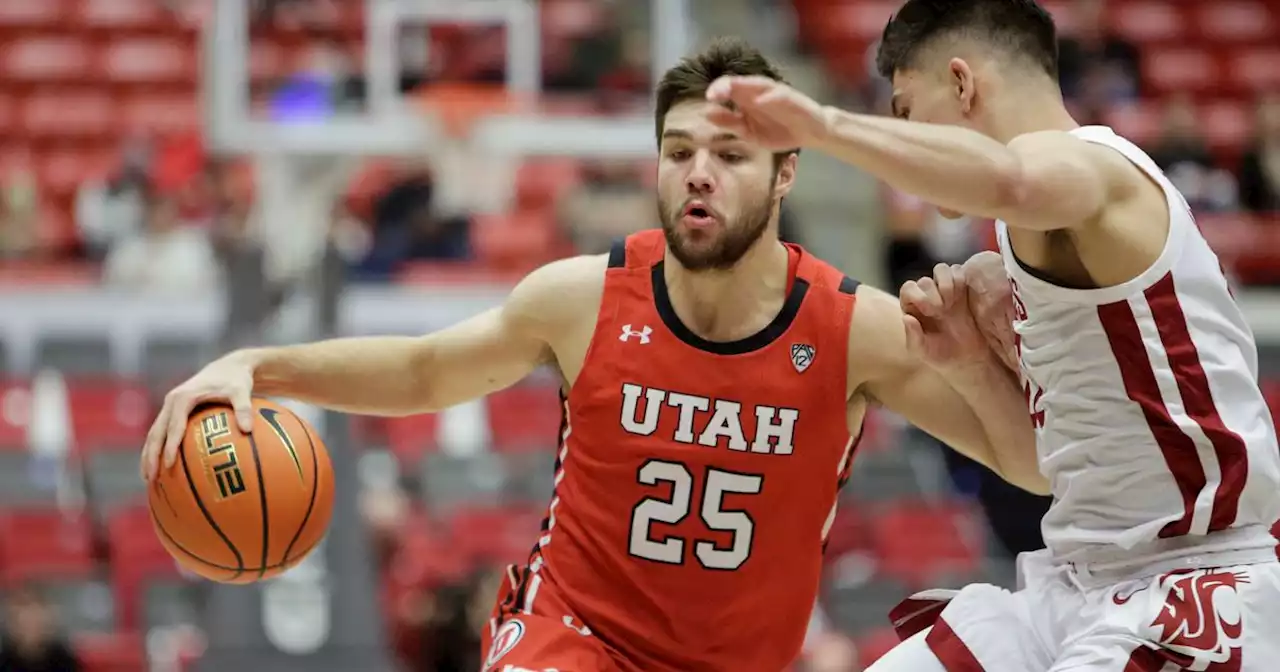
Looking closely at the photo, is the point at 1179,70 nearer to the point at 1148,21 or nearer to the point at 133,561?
the point at 1148,21

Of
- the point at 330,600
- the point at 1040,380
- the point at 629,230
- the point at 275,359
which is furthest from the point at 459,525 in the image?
the point at 1040,380

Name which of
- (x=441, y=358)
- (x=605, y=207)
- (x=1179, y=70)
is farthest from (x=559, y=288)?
(x=1179, y=70)

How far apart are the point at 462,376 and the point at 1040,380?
158 cm

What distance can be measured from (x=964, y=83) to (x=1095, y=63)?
398 inches

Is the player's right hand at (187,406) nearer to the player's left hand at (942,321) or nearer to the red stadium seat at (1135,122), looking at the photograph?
the player's left hand at (942,321)

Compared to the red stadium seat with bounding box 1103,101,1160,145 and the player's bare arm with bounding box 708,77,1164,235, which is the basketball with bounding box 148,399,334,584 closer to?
the player's bare arm with bounding box 708,77,1164,235

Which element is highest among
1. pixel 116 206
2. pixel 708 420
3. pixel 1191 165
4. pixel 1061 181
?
pixel 1061 181

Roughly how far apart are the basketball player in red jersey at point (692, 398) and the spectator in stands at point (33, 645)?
419 cm

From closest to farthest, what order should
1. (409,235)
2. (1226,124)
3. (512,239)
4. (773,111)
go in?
(773,111) < (409,235) < (512,239) < (1226,124)

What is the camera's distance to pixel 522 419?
439 inches

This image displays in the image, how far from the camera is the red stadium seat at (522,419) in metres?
10.9

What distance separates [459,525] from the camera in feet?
32.0

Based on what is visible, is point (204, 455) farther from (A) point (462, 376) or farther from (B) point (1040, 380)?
(B) point (1040, 380)

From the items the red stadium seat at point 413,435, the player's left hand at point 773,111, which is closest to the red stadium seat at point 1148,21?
the red stadium seat at point 413,435
